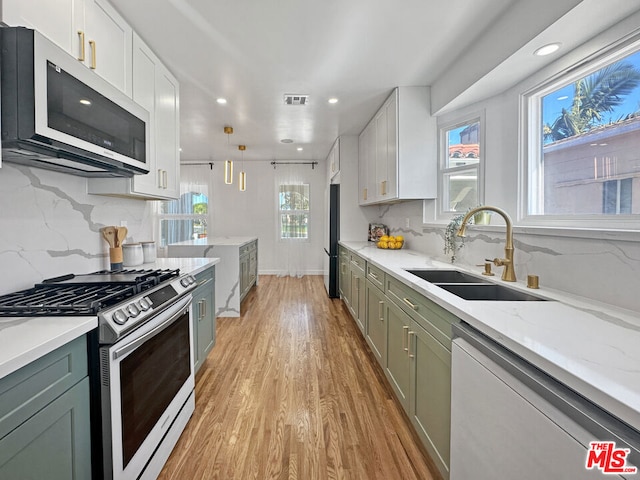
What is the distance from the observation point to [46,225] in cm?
162

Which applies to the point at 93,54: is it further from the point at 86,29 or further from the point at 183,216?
the point at 183,216

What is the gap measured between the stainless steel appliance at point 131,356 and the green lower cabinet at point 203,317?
410 mm

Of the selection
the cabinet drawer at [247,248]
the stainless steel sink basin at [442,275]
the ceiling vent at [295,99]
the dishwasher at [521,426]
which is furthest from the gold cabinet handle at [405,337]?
the cabinet drawer at [247,248]

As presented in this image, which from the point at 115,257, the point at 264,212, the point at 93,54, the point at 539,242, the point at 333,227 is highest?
the point at 93,54

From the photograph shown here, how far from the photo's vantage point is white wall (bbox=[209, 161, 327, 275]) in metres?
6.75

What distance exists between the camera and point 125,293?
1.35 metres

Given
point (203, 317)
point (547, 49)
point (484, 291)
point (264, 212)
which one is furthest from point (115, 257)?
point (264, 212)

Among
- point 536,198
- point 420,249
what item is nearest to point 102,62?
point 536,198

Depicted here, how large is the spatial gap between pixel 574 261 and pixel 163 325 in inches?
79.3

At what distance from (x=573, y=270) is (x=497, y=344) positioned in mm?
796

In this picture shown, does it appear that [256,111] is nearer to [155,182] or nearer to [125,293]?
[155,182]

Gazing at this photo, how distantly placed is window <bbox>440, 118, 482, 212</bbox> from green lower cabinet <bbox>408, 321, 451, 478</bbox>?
1.41 m

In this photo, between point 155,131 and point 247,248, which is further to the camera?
point 247,248

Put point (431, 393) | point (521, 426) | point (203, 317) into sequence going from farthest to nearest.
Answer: point (203, 317)
point (431, 393)
point (521, 426)
